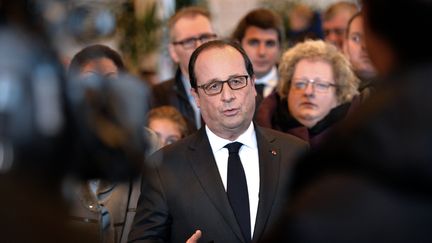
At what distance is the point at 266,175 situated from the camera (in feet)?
17.1

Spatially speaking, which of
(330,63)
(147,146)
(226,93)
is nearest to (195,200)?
(226,93)

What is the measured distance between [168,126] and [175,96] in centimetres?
98

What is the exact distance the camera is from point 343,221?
2787mm

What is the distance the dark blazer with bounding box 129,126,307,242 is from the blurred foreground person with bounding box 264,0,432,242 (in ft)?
7.22

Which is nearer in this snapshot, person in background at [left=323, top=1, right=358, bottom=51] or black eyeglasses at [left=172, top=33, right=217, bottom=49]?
black eyeglasses at [left=172, top=33, right=217, bottom=49]

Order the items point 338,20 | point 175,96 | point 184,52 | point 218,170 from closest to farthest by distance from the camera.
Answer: point 218,170, point 175,96, point 184,52, point 338,20

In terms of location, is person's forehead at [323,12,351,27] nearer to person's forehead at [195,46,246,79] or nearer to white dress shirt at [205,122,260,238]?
person's forehead at [195,46,246,79]

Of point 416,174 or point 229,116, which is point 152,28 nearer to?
point 229,116

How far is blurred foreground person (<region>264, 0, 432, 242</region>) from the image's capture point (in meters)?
2.70

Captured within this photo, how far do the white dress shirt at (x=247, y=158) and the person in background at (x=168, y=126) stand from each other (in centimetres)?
135

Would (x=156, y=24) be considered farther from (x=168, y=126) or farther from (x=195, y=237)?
(x=195, y=237)

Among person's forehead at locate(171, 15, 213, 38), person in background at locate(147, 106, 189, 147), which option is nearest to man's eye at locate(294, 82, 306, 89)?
person in background at locate(147, 106, 189, 147)

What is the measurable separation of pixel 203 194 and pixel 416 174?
253 centimetres

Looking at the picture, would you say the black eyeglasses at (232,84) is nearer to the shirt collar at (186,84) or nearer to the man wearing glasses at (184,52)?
the man wearing glasses at (184,52)
